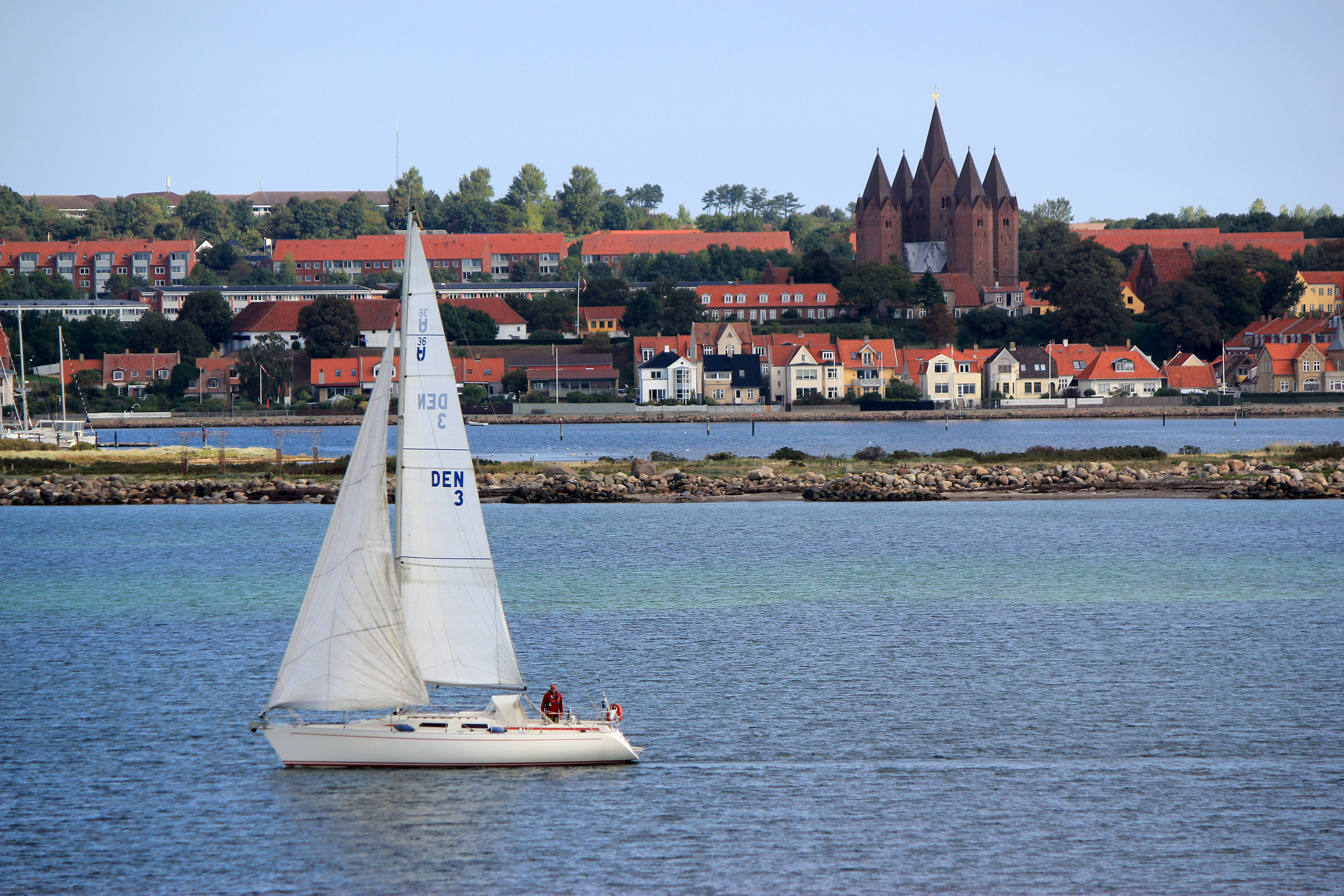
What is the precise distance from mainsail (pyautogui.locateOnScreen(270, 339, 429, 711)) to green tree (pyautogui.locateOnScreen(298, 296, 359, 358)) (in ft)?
325

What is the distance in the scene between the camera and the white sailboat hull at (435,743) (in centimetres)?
1575

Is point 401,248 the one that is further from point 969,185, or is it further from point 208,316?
point 969,185

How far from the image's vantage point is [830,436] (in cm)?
8244

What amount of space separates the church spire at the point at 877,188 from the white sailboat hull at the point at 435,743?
393ft

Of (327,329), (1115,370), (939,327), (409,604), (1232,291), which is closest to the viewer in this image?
(409,604)

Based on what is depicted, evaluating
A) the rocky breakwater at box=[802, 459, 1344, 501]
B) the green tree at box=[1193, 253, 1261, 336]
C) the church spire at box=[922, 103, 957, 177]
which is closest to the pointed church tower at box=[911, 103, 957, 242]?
the church spire at box=[922, 103, 957, 177]

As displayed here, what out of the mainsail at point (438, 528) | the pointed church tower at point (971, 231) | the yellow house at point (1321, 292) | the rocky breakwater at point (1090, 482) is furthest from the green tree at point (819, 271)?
the mainsail at point (438, 528)

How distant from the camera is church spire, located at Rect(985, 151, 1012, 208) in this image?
131m

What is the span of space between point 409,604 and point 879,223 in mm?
120258

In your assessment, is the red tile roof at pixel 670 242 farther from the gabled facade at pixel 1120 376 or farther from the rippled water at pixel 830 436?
the rippled water at pixel 830 436

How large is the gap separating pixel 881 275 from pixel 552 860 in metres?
112

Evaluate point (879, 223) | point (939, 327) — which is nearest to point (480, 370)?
point (939, 327)

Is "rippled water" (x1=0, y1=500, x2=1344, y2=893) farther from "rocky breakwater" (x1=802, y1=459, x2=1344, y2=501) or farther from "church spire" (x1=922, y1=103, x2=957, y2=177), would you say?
"church spire" (x1=922, y1=103, x2=957, y2=177)

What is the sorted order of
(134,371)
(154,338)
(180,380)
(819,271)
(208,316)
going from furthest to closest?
(819,271)
(208,316)
(154,338)
(134,371)
(180,380)
